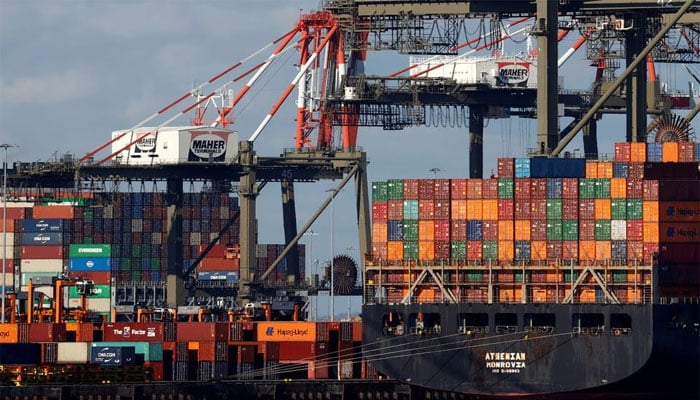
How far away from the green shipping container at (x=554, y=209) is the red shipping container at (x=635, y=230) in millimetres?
3565

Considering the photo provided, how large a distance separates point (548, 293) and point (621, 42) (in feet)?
81.7

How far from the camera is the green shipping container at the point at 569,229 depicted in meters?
105

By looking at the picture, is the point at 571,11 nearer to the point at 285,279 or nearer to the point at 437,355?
the point at 437,355

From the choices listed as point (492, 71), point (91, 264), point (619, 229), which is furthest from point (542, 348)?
point (91, 264)

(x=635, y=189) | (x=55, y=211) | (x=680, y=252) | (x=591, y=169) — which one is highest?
(x=591, y=169)

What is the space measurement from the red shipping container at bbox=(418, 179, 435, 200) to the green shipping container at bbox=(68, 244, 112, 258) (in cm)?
5411

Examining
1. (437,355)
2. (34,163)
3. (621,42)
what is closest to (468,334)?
(437,355)

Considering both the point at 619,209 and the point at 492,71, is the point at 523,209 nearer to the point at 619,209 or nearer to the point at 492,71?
the point at 619,209

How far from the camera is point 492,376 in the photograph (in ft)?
346

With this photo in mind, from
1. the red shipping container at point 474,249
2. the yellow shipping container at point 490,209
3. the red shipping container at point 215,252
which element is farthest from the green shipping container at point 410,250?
the red shipping container at point 215,252

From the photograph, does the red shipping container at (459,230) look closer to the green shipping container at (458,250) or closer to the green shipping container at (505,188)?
the green shipping container at (458,250)

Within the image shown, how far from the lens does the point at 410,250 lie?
10831 centimetres

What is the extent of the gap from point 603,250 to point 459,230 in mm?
7475

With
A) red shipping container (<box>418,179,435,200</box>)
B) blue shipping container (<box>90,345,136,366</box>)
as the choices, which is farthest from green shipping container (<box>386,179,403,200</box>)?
blue shipping container (<box>90,345,136,366</box>)
